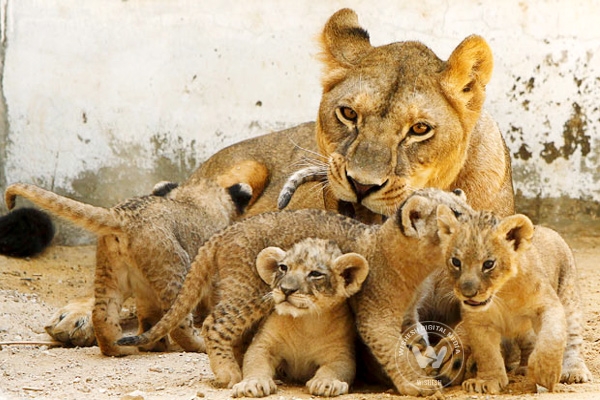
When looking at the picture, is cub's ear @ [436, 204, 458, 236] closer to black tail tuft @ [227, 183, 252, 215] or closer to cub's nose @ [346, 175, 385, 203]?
cub's nose @ [346, 175, 385, 203]

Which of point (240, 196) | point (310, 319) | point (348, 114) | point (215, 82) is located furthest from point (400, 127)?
point (215, 82)

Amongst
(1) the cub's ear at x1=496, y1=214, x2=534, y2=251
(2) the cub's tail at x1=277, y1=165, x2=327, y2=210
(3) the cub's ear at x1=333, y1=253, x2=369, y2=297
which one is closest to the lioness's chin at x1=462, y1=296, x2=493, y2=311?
(1) the cub's ear at x1=496, y1=214, x2=534, y2=251

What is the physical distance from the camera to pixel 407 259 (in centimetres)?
582

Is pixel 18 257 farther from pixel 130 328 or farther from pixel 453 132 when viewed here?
pixel 453 132

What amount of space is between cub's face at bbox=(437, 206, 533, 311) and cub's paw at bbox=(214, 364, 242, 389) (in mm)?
1254

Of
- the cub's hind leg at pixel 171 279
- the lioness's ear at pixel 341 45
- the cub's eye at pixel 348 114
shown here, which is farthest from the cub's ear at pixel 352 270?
the lioness's ear at pixel 341 45

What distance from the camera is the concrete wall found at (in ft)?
33.0

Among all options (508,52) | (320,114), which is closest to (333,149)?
(320,114)

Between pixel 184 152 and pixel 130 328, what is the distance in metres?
2.37

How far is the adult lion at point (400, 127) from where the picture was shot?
→ 251 inches

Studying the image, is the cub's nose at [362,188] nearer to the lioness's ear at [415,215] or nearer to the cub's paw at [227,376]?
the lioness's ear at [415,215]

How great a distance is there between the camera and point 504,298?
5.59 m

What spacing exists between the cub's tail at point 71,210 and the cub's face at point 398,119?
1.43m

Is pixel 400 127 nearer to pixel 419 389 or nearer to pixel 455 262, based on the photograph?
pixel 455 262
